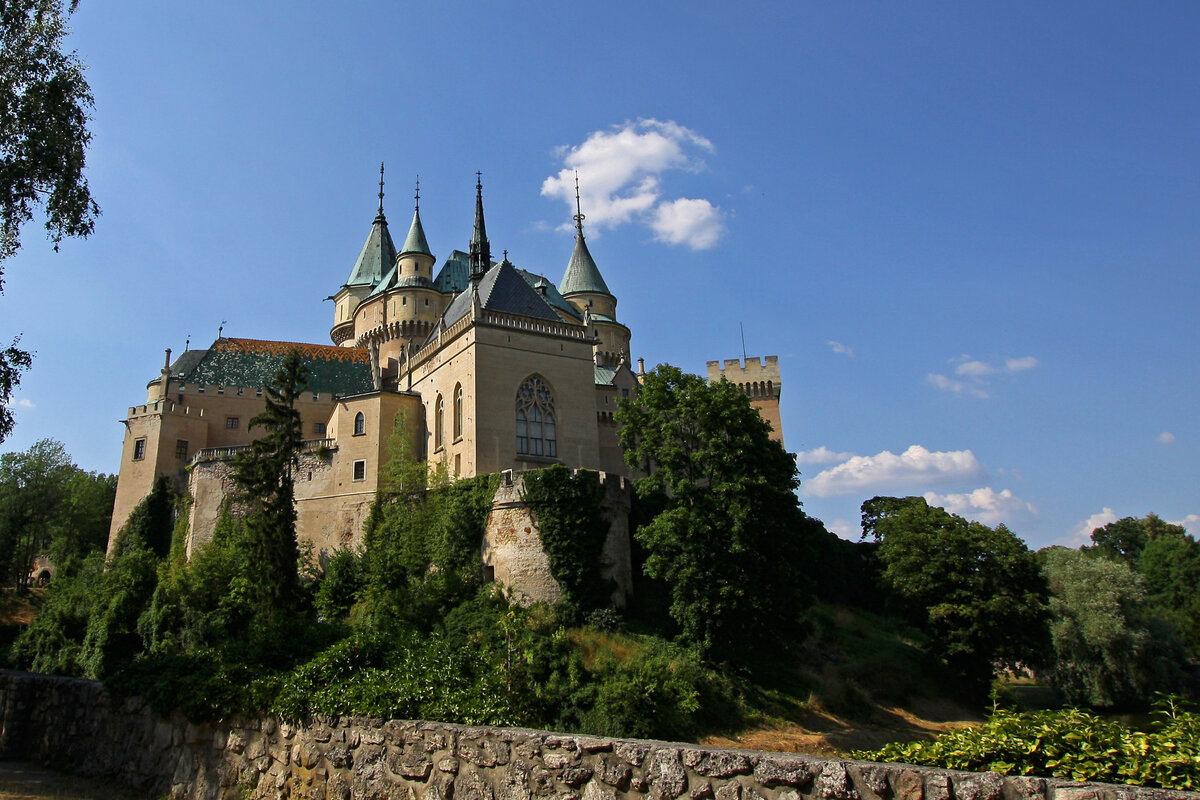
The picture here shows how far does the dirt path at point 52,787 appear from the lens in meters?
10.9

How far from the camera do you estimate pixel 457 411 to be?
1713 inches

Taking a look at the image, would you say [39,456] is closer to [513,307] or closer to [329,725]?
[513,307]

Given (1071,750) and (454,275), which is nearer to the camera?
(1071,750)

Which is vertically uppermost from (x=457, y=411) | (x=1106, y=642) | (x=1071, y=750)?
(x=457, y=411)

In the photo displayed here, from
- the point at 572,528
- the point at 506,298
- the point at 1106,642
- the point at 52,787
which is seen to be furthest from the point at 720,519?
the point at 52,787

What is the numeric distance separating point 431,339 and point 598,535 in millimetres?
17685

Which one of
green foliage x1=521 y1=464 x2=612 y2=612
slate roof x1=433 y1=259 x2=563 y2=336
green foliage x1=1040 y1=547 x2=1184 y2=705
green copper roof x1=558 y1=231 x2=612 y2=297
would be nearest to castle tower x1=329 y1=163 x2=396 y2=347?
green copper roof x1=558 y1=231 x2=612 y2=297

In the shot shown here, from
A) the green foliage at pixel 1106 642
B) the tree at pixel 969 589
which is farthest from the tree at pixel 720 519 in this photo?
the green foliage at pixel 1106 642

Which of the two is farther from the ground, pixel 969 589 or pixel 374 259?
pixel 374 259

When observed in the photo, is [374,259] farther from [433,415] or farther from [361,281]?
[433,415]

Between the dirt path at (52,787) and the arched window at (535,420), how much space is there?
1193 inches

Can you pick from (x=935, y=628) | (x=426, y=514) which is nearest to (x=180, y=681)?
(x=426, y=514)

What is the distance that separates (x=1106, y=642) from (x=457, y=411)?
115ft

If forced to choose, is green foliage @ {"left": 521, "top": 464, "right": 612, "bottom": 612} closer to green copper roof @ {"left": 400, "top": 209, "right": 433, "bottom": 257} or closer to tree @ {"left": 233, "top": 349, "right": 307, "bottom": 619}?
tree @ {"left": 233, "top": 349, "right": 307, "bottom": 619}
